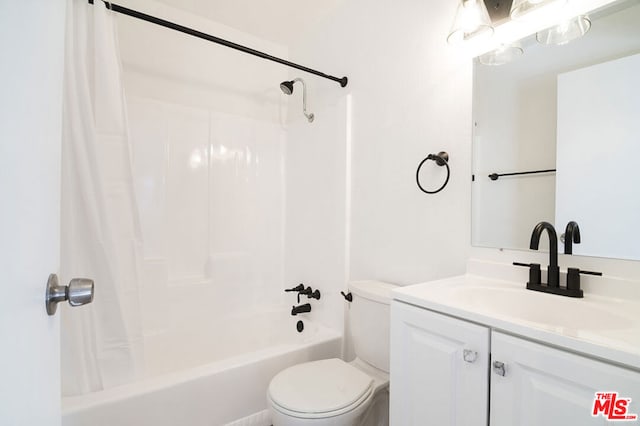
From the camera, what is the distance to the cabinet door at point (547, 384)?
0.58 meters

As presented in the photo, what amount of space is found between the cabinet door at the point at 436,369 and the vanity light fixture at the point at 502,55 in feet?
3.52

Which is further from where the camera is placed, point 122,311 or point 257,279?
point 257,279

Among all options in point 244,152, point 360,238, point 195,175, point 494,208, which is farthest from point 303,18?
point 494,208

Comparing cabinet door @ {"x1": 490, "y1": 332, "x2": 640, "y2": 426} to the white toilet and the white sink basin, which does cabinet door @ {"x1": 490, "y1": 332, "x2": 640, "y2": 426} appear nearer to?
the white sink basin

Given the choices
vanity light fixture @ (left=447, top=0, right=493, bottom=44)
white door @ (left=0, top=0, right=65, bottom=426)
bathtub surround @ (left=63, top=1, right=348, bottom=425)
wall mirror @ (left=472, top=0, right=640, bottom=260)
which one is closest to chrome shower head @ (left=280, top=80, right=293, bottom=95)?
bathtub surround @ (left=63, top=1, right=348, bottom=425)

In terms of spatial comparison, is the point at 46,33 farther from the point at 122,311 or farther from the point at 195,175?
the point at 195,175

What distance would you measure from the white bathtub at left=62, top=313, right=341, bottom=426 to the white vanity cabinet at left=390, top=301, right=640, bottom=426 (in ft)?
2.63

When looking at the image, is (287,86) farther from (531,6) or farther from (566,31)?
(566,31)

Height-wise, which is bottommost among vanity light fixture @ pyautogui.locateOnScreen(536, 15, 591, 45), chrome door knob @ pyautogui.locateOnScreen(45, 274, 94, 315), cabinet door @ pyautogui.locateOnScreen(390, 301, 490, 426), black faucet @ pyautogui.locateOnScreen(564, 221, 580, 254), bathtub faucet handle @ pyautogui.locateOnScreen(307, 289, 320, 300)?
bathtub faucet handle @ pyautogui.locateOnScreen(307, 289, 320, 300)

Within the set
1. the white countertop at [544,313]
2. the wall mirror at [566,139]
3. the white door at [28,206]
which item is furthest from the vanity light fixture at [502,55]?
the white door at [28,206]

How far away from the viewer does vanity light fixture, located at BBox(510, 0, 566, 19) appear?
1058 mm

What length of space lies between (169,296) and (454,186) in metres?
1.97

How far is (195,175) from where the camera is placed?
2.23 m

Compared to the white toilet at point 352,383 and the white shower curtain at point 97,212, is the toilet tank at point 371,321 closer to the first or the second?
the white toilet at point 352,383
